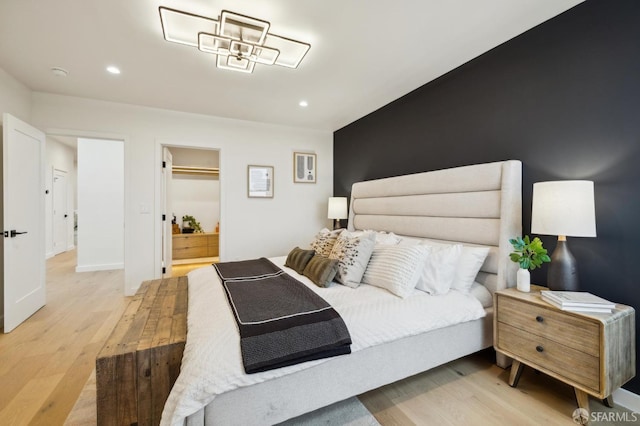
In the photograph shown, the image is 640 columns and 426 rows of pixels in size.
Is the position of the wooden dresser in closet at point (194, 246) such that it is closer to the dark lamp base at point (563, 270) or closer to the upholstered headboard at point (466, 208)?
the upholstered headboard at point (466, 208)

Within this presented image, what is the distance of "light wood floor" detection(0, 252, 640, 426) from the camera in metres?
1.59

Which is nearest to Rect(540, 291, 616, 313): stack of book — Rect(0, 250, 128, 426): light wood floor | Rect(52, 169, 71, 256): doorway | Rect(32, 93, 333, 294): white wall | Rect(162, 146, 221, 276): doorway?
Answer: Rect(0, 250, 128, 426): light wood floor

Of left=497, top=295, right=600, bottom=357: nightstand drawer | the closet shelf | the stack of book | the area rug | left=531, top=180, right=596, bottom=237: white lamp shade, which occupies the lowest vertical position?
the area rug

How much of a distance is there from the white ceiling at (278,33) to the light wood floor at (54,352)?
8.36 ft

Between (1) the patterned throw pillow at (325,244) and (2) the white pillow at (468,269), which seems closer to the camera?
(2) the white pillow at (468,269)

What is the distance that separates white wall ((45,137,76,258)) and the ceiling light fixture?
5.42 meters

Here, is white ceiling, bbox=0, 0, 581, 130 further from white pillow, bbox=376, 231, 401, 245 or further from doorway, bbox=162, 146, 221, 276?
doorway, bbox=162, 146, 221, 276

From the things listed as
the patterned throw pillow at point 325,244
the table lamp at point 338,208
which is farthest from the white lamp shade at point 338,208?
the patterned throw pillow at point 325,244

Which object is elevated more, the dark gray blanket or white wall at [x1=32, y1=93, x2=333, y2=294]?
white wall at [x1=32, y1=93, x2=333, y2=294]

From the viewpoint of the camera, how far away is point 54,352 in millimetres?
2254

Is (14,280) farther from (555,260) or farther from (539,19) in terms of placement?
(539,19)

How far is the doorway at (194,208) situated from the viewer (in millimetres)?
5770

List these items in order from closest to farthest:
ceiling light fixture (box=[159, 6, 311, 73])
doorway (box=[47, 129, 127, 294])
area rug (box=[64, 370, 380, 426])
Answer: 1. area rug (box=[64, 370, 380, 426])
2. ceiling light fixture (box=[159, 6, 311, 73])
3. doorway (box=[47, 129, 127, 294])

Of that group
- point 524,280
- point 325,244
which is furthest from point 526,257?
point 325,244
